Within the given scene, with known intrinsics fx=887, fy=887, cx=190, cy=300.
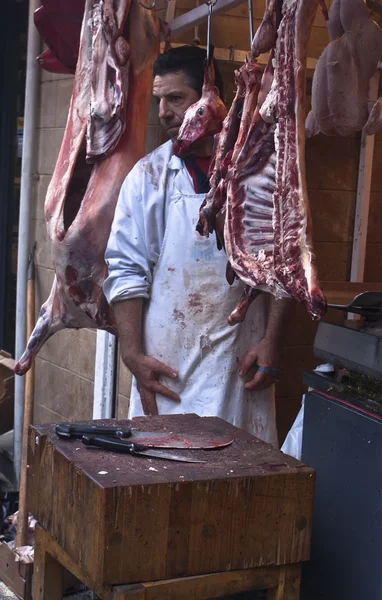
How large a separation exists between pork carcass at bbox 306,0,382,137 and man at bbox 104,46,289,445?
83cm

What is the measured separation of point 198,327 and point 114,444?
1.15m

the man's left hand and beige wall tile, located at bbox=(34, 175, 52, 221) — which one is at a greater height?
beige wall tile, located at bbox=(34, 175, 52, 221)

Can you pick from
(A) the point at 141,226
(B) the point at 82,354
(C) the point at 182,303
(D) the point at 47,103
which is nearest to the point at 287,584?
(C) the point at 182,303

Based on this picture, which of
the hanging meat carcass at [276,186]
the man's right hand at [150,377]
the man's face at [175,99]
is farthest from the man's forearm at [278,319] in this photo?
the man's face at [175,99]

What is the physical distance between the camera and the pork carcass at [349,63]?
8.41 ft

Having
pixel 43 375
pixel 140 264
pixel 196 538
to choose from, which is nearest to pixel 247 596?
pixel 196 538

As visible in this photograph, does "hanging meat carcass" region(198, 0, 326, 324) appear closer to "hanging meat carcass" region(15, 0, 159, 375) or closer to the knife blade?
the knife blade

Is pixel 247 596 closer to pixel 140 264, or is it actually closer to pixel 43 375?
pixel 140 264

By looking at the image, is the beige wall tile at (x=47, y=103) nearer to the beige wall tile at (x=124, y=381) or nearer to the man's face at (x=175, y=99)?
the beige wall tile at (x=124, y=381)

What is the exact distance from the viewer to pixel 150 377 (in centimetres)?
339

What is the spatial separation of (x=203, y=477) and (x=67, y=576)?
1.99 m

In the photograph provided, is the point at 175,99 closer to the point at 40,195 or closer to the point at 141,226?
the point at 141,226

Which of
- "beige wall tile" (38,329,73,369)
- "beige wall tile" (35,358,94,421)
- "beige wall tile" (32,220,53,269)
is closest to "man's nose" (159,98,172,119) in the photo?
"beige wall tile" (35,358,94,421)

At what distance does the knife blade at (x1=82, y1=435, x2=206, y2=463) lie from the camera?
2230 millimetres
